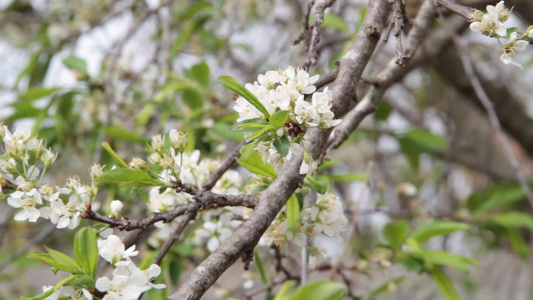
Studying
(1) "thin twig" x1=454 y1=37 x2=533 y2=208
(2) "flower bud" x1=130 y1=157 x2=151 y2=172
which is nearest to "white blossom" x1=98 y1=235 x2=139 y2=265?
(2) "flower bud" x1=130 y1=157 x2=151 y2=172

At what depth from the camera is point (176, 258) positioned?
1355 millimetres

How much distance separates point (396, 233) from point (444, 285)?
0.60ft

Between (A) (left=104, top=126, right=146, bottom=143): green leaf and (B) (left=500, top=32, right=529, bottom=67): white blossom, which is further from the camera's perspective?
(A) (left=104, top=126, right=146, bottom=143): green leaf

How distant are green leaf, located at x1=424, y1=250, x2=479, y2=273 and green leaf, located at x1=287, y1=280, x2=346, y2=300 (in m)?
0.84

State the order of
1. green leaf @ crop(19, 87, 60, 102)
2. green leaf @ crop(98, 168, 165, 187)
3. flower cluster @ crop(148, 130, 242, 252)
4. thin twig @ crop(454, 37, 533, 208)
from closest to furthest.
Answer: green leaf @ crop(98, 168, 165, 187) < flower cluster @ crop(148, 130, 242, 252) < thin twig @ crop(454, 37, 533, 208) < green leaf @ crop(19, 87, 60, 102)

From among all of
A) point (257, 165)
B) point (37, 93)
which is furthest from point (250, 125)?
point (37, 93)

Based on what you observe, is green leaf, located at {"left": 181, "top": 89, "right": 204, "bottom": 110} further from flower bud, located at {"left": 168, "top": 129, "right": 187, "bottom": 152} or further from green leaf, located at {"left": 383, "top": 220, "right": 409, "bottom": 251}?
flower bud, located at {"left": 168, "top": 129, "right": 187, "bottom": 152}

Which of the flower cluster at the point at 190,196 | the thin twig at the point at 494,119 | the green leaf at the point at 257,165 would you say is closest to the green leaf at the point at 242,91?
the green leaf at the point at 257,165

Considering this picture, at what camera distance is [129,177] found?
81 cm

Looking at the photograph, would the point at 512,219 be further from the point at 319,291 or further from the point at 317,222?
the point at 319,291

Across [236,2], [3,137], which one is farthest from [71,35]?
[3,137]

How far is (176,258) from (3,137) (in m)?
0.60

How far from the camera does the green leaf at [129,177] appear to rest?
792 mm

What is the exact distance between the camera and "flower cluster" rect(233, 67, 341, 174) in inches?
30.0
